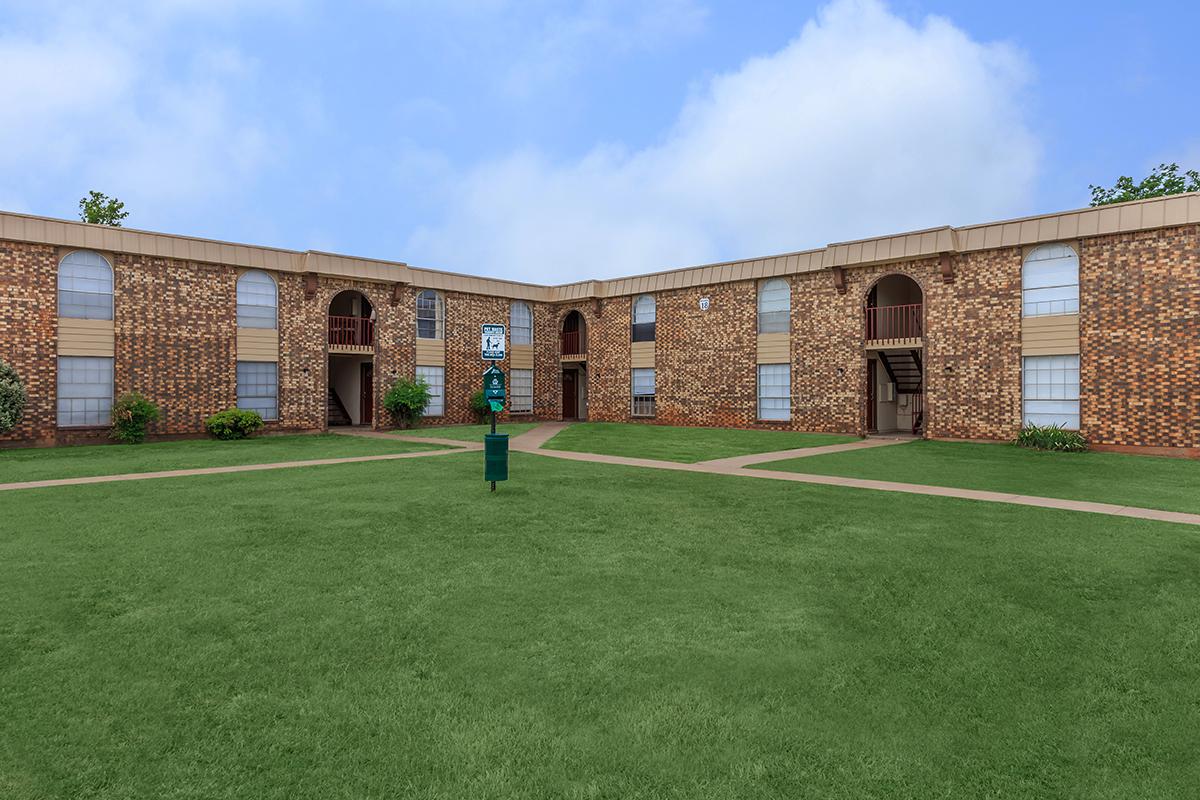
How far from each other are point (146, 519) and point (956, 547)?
9648 mm

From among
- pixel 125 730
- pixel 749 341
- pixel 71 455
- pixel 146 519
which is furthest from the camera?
pixel 749 341

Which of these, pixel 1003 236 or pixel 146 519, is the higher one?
pixel 1003 236

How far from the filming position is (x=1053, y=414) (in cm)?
1895

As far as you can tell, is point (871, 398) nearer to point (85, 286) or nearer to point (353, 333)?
point (353, 333)

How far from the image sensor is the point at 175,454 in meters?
16.5

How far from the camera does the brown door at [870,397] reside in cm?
2347

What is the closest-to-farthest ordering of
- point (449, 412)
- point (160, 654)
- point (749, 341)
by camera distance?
point (160, 654) < point (749, 341) < point (449, 412)

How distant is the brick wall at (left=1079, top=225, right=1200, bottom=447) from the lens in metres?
16.8

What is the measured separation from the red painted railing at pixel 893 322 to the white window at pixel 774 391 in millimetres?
3153

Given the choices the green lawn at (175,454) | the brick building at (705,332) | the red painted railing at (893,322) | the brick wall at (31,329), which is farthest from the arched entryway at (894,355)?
the brick wall at (31,329)

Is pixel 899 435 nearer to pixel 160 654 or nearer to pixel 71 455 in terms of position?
pixel 160 654

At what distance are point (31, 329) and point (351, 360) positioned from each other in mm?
11136

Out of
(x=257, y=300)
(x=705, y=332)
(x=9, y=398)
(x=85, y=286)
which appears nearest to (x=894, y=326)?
(x=705, y=332)

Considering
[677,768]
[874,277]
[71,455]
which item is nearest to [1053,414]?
[874,277]
